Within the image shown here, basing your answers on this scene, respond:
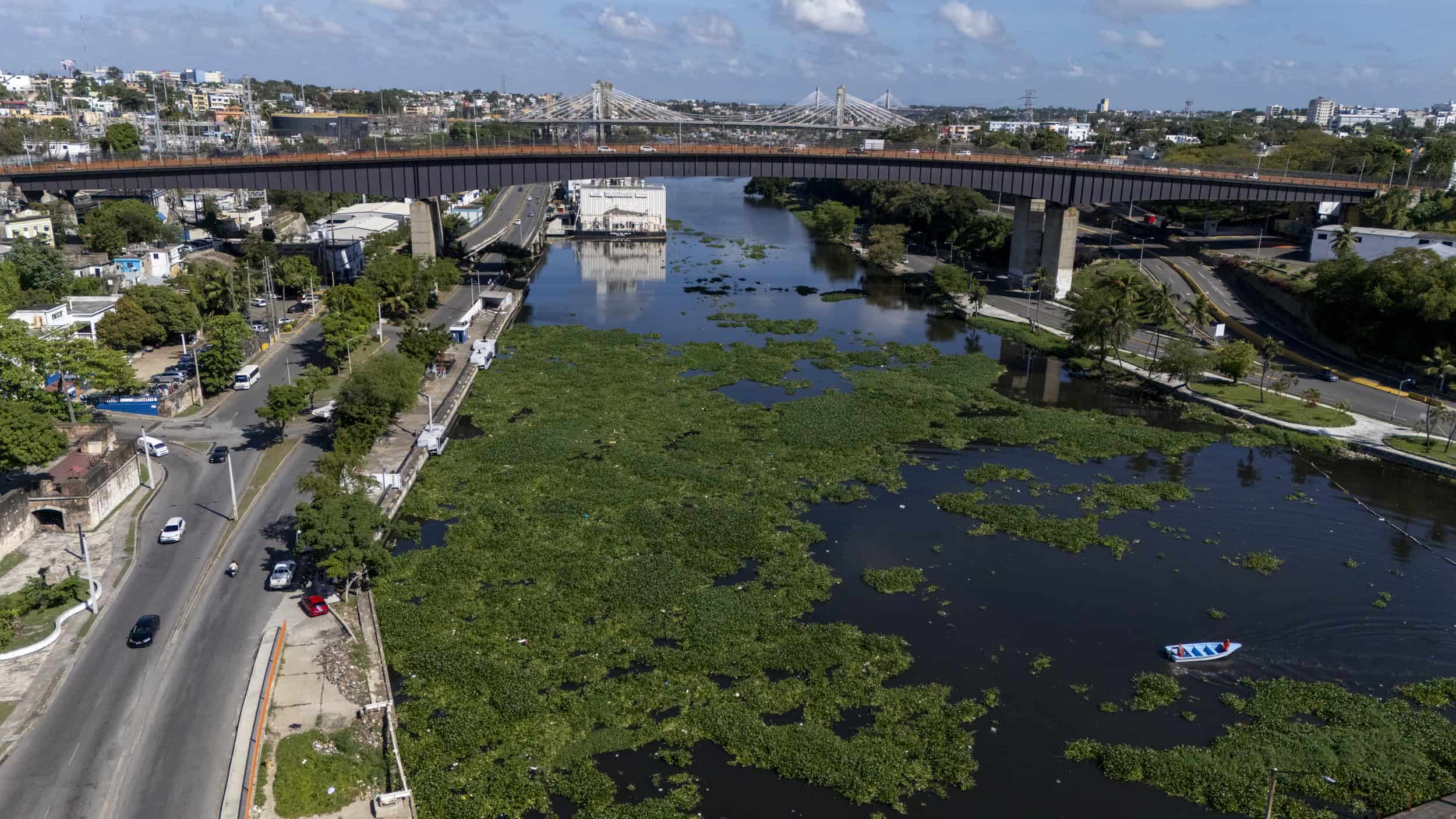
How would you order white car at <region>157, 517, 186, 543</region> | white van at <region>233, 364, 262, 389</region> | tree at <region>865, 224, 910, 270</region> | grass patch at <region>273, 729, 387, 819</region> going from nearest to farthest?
grass patch at <region>273, 729, 387, 819</region> < white car at <region>157, 517, 186, 543</region> < white van at <region>233, 364, 262, 389</region> < tree at <region>865, 224, 910, 270</region>

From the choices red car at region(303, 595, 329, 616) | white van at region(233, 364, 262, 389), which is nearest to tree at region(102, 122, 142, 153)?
white van at region(233, 364, 262, 389)

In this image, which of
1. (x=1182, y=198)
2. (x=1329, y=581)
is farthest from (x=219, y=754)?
(x=1182, y=198)

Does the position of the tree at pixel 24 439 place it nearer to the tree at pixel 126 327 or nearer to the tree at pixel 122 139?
the tree at pixel 126 327

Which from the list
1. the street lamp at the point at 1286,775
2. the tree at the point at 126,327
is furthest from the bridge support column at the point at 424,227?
the street lamp at the point at 1286,775

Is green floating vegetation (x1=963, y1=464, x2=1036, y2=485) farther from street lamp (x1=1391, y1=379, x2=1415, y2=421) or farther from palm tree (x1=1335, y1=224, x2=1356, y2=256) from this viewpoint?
palm tree (x1=1335, y1=224, x2=1356, y2=256)

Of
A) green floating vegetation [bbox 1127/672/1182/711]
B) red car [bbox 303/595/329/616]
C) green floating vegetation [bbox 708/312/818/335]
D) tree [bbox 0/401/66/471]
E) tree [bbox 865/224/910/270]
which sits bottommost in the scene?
green floating vegetation [bbox 1127/672/1182/711]

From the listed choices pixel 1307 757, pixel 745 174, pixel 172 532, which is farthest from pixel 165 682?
pixel 745 174

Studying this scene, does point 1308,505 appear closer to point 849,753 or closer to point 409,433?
point 849,753
